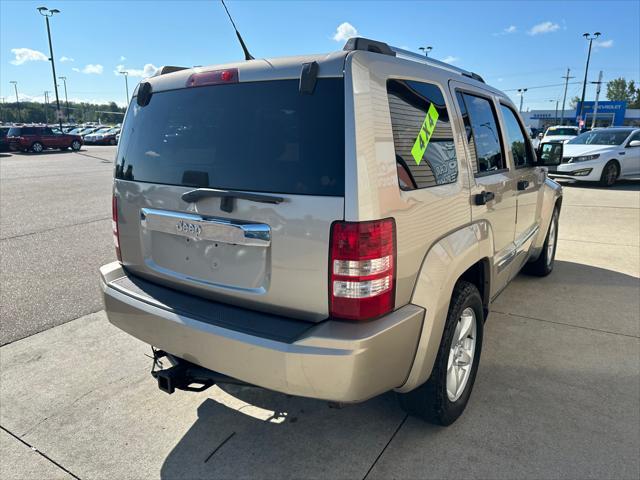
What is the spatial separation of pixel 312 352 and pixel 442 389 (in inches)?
38.8

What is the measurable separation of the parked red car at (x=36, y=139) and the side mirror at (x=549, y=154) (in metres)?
33.7

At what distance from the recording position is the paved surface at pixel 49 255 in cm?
423

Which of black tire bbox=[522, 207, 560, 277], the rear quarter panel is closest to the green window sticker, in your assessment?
the rear quarter panel

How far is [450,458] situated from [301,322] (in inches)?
45.3

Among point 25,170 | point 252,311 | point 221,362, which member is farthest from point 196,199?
point 25,170

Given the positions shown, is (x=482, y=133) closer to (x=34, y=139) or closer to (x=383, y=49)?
(x=383, y=49)

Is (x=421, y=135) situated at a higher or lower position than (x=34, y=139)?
higher

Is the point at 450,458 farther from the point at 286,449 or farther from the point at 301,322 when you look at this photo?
the point at 301,322

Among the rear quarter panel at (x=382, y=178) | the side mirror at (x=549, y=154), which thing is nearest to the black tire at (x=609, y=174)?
Result: the side mirror at (x=549, y=154)

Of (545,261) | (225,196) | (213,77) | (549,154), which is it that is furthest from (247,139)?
(545,261)

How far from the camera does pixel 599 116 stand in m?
64.0

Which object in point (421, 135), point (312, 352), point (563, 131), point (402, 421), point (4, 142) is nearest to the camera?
point (312, 352)

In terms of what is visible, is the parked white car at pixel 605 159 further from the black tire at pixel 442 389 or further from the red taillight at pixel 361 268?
the red taillight at pixel 361 268

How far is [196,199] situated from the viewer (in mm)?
2256
